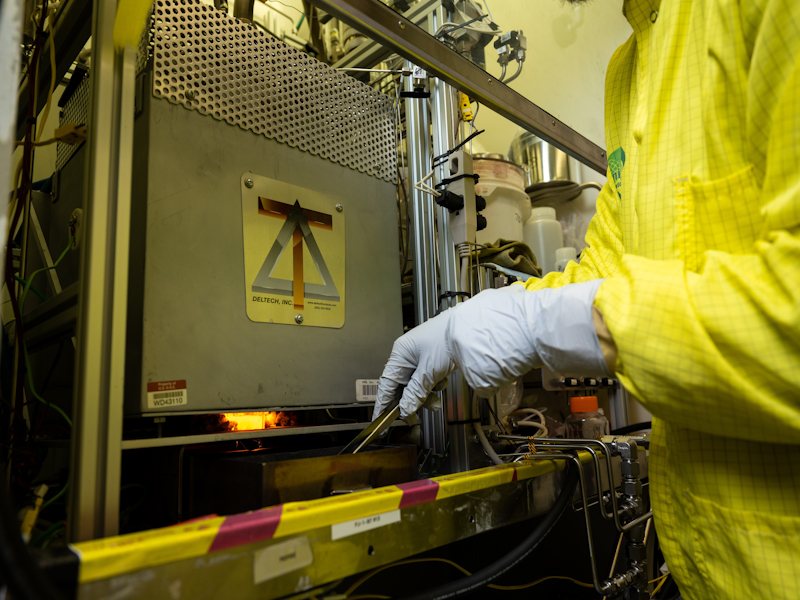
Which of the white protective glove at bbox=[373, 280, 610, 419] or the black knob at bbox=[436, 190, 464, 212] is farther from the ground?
the black knob at bbox=[436, 190, 464, 212]

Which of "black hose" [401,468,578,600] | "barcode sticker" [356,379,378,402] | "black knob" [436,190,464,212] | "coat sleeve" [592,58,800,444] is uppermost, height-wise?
"black knob" [436,190,464,212]

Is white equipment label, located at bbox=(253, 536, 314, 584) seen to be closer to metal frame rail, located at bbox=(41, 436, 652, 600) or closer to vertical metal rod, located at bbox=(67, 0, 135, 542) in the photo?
metal frame rail, located at bbox=(41, 436, 652, 600)

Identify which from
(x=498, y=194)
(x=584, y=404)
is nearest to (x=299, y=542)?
(x=584, y=404)

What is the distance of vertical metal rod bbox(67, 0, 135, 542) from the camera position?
62 centimetres

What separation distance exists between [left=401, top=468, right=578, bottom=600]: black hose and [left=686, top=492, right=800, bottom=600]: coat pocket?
0.75 feet

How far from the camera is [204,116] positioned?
957 millimetres

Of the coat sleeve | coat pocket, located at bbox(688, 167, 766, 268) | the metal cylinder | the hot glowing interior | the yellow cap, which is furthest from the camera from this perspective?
the metal cylinder

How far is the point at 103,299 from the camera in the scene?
655 mm

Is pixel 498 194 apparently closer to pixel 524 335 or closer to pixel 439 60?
pixel 439 60

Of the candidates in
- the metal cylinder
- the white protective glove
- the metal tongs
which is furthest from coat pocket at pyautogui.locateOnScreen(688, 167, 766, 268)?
the metal cylinder

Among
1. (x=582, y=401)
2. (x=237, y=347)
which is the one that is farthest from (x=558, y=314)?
(x=582, y=401)

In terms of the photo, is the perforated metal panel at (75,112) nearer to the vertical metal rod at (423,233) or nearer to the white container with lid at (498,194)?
the vertical metal rod at (423,233)

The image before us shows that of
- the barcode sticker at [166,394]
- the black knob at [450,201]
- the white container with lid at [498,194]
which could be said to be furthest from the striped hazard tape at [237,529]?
the white container with lid at [498,194]

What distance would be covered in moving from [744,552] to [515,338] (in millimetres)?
389
